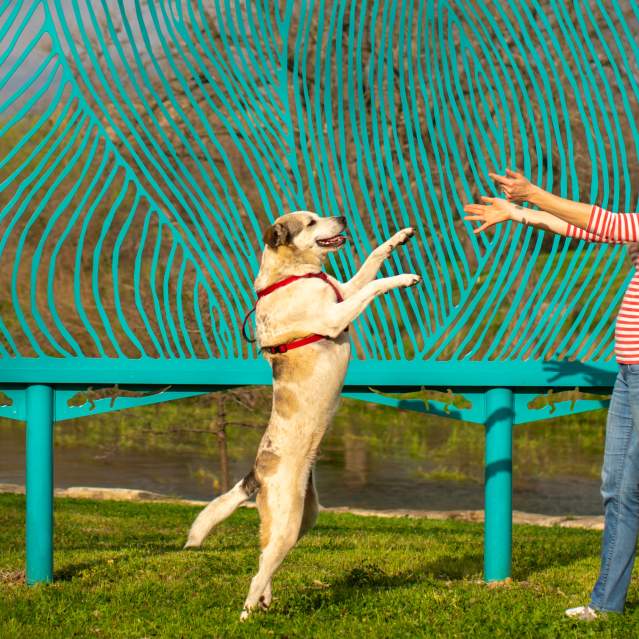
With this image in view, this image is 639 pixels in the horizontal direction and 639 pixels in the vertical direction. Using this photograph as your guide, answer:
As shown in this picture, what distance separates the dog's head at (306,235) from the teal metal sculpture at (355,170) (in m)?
1.38

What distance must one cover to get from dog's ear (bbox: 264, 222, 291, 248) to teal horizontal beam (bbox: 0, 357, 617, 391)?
1378 mm

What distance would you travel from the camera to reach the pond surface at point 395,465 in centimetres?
1499

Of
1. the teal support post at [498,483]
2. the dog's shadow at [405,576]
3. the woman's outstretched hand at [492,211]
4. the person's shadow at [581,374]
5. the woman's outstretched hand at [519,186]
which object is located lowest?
the dog's shadow at [405,576]

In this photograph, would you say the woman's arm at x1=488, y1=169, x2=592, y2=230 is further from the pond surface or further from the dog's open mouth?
the pond surface

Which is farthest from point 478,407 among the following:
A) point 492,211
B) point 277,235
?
point 277,235

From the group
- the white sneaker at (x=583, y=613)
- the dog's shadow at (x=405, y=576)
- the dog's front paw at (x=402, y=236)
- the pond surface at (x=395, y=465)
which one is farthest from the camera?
the pond surface at (x=395, y=465)

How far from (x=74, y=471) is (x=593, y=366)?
11851 millimetres

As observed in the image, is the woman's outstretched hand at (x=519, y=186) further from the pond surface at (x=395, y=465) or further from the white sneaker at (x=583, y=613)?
the pond surface at (x=395, y=465)

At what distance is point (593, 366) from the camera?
634 cm

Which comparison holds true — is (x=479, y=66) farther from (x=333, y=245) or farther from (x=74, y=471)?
(x=74, y=471)

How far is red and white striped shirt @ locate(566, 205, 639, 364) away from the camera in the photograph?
4.65m

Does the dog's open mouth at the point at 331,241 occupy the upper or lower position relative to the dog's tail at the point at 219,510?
upper

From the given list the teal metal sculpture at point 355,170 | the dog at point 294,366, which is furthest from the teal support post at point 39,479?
the dog at point 294,366

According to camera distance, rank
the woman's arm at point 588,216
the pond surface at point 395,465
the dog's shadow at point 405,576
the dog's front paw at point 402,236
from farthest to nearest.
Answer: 1. the pond surface at point 395,465
2. the dog's shadow at point 405,576
3. the dog's front paw at point 402,236
4. the woman's arm at point 588,216
